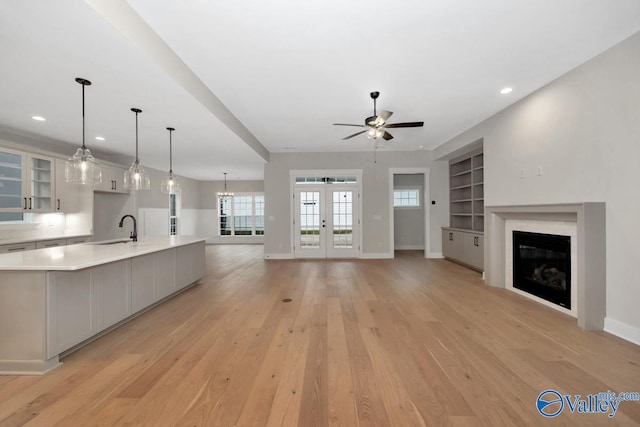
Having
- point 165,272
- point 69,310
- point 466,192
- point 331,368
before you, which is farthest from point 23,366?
point 466,192

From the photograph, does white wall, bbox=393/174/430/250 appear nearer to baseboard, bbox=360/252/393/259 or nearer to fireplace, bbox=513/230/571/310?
baseboard, bbox=360/252/393/259

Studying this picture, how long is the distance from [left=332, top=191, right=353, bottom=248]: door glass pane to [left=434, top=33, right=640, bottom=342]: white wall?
380 cm

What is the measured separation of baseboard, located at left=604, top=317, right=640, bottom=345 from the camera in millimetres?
2461

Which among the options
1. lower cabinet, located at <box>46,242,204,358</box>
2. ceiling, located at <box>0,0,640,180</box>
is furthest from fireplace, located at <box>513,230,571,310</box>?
lower cabinet, located at <box>46,242,204,358</box>

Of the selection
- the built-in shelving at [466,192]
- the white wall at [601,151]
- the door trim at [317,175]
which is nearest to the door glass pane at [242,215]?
the door trim at [317,175]

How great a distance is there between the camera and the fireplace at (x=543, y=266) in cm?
322

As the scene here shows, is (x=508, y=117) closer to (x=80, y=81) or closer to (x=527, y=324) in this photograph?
(x=527, y=324)

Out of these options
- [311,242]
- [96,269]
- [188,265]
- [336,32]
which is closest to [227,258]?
[311,242]

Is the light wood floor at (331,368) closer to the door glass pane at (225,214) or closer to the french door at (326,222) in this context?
the french door at (326,222)

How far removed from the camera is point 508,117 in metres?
4.11

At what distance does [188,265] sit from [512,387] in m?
4.20

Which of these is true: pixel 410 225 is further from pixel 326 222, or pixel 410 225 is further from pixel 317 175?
pixel 317 175

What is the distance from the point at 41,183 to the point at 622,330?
825 centimetres

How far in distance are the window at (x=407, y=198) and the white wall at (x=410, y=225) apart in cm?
12
